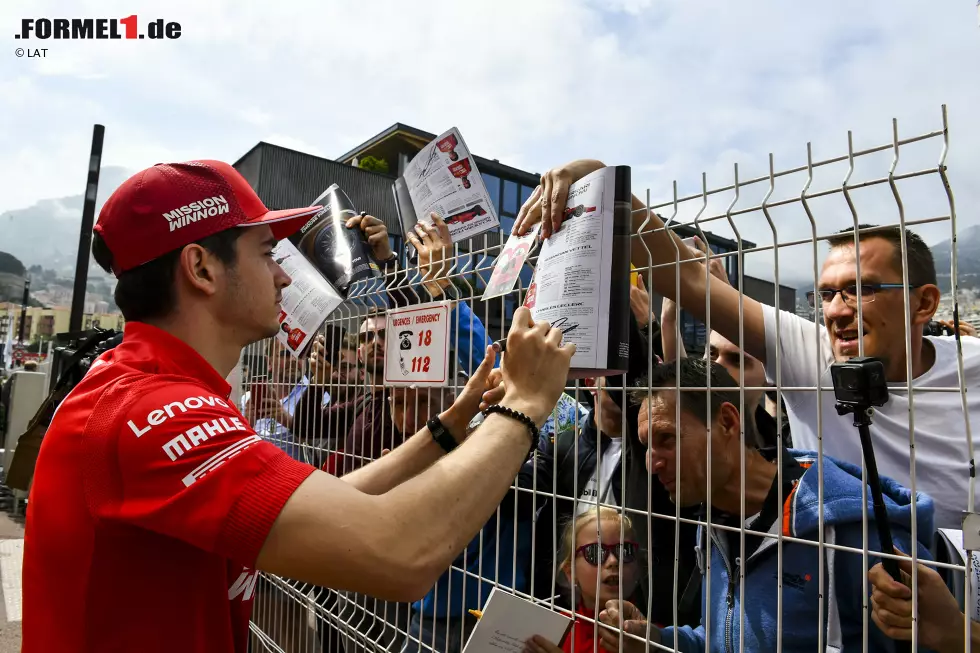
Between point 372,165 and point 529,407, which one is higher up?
point 372,165

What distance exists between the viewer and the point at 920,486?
127cm

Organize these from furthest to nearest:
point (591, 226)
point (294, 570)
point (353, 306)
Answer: point (353, 306) < point (591, 226) < point (294, 570)

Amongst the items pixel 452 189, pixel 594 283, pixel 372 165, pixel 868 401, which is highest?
pixel 372 165

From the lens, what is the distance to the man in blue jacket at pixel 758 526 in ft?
4.01

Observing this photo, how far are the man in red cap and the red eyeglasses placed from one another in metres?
0.56

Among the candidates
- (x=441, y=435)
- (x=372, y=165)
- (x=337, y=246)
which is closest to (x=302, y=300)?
(x=337, y=246)

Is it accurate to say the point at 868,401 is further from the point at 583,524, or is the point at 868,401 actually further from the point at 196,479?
the point at 196,479

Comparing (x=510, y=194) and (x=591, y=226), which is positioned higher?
(x=510, y=194)

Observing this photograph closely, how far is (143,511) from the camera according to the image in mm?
1120

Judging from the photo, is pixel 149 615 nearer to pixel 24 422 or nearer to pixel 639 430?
pixel 639 430

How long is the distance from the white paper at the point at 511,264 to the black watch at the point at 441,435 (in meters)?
0.43

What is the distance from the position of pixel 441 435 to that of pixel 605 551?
57cm

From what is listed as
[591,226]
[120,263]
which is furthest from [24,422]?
[591,226]

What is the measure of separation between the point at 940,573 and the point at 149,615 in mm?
1481
